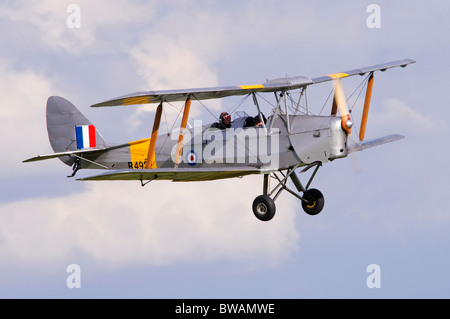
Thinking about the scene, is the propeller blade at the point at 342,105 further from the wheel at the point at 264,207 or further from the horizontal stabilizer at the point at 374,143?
the wheel at the point at 264,207

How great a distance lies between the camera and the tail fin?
23.2 metres

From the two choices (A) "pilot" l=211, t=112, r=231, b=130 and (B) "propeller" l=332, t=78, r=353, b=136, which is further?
(A) "pilot" l=211, t=112, r=231, b=130

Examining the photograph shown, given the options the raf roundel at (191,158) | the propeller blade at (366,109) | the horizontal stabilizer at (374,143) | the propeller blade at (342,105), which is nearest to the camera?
the propeller blade at (342,105)

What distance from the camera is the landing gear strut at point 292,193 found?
19.4m

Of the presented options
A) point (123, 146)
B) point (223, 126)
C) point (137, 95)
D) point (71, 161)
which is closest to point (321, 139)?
point (223, 126)

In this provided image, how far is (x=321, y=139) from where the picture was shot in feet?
62.9

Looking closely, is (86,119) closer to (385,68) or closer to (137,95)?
(137,95)

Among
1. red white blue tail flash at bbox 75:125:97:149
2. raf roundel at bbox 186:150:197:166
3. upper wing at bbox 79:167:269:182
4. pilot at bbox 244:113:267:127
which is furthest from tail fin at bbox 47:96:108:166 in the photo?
pilot at bbox 244:113:267:127

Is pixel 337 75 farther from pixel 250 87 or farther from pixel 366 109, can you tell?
pixel 250 87

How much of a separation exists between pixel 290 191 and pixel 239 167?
1.41 meters

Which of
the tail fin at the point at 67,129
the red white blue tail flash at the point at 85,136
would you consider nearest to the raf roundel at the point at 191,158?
the tail fin at the point at 67,129

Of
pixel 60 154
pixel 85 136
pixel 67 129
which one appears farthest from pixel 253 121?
pixel 67 129

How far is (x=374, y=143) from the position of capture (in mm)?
21297

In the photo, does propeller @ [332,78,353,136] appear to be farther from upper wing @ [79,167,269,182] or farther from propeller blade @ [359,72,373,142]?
upper wing @ [79,167,269,182]
